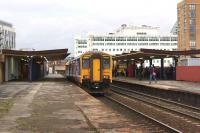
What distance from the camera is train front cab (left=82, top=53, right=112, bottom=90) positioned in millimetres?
31781

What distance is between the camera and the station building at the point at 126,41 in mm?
138125

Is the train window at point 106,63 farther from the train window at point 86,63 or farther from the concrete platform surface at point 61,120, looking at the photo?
the concrete platform surface at point 61,120

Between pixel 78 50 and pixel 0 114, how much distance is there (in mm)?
120964

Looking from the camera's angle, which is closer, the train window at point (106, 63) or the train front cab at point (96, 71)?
the train front cab at point (96, 71)

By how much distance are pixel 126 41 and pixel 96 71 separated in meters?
114

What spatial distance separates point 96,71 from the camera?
31.9 meters

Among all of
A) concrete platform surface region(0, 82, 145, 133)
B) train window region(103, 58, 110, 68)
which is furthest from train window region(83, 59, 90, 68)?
concrete platform surface region(0, 82, 145, 133)

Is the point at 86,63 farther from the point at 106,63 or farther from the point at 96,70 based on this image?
the point at 106,63

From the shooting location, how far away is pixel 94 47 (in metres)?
138

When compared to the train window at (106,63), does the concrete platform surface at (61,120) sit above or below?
below

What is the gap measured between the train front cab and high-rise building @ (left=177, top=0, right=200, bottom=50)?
5291 inches

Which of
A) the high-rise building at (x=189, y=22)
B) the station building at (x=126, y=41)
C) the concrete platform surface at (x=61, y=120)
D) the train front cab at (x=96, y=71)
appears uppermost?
the high-rise building at (x=189, y=22)

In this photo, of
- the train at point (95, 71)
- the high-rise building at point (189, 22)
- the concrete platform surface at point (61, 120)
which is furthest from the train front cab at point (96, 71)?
the high-rise building at point (189, 22)

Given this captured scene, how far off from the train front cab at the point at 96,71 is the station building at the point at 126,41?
10188cm
